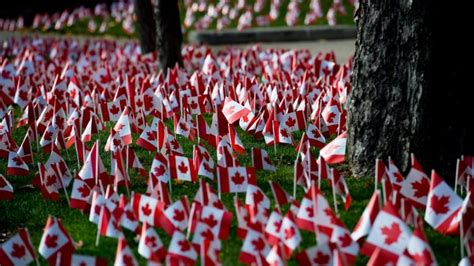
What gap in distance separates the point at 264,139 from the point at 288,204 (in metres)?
2.13

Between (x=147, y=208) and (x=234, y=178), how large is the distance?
740 mm

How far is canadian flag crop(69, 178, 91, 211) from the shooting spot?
22.0 ft

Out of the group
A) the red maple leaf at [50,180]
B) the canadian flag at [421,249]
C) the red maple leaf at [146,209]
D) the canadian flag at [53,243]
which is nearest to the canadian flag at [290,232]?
the canadian flag at [421,249]

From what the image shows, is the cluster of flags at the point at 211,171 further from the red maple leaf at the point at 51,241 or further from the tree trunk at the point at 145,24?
the tree trunk at the point at 145,24

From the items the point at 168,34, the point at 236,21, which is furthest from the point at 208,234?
the point at 236,21

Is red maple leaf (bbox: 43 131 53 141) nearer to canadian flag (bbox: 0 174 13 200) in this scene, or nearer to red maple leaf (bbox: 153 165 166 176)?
canadian flag (bbox: 0 174 13 200)

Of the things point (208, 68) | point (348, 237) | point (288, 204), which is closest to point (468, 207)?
point (348, 237)

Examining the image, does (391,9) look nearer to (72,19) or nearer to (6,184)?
(6,184)

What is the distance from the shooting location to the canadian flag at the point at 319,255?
513 cm

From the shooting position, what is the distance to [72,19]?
22641mm

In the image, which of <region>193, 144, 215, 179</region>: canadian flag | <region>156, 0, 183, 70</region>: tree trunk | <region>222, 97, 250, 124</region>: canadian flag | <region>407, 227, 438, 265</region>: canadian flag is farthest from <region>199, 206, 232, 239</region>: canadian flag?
<region>156, 0, 183, 70</region>: tree trunk

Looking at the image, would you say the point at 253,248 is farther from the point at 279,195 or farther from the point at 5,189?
the point at 5,189

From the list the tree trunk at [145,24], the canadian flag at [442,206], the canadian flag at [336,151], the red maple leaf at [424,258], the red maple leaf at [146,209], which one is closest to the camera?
the red maple leaf at [424,258]

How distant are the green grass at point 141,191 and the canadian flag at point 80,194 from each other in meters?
0.10
